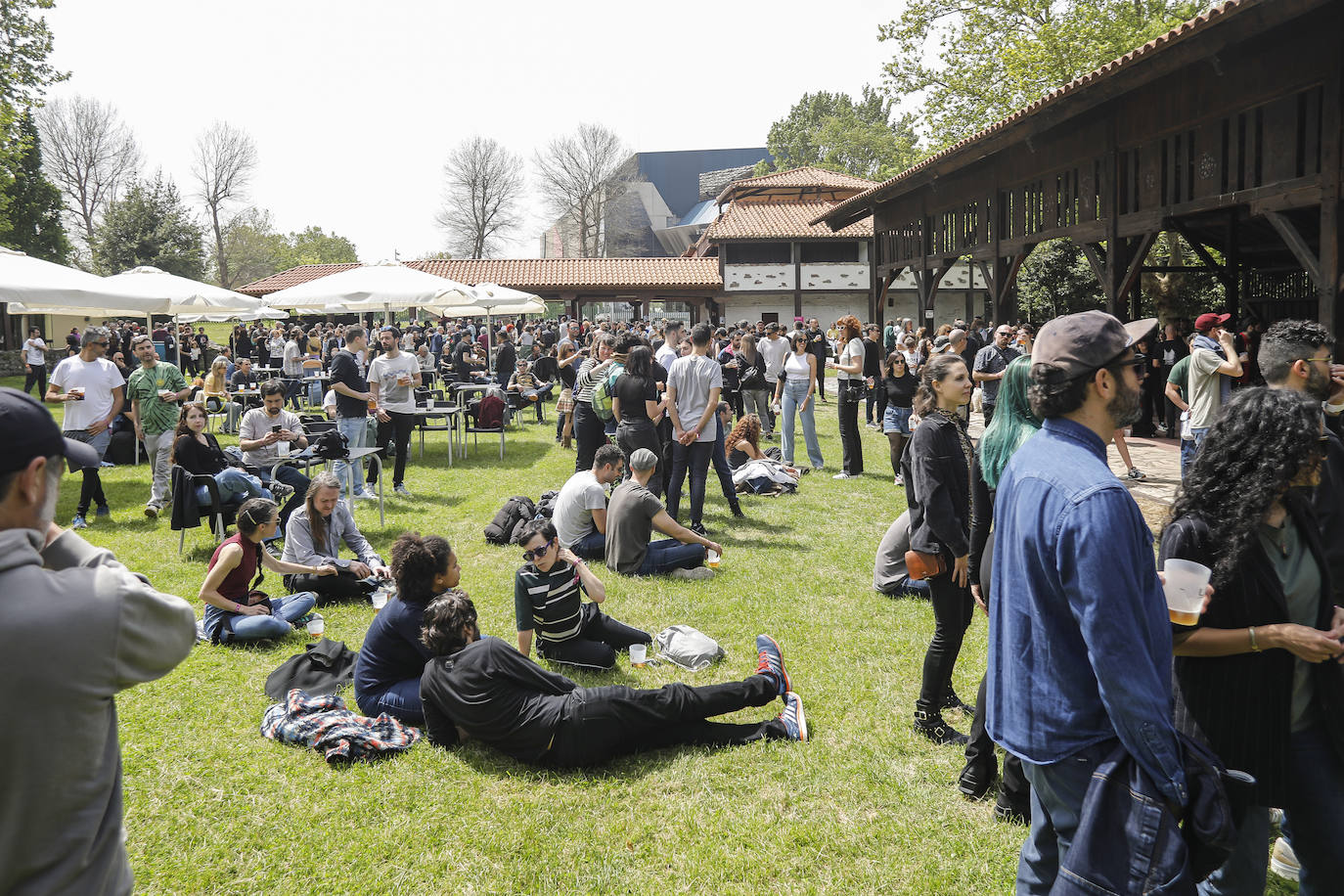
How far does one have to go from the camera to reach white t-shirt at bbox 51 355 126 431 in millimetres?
8773

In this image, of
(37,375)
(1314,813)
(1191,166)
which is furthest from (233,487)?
(37,375)

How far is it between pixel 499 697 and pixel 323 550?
10.7 feet

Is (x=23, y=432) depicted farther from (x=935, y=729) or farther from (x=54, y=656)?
(x=935, y=729)

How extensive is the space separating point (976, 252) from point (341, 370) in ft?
38.3

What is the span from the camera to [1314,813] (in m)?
2.34

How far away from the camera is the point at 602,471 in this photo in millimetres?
6699

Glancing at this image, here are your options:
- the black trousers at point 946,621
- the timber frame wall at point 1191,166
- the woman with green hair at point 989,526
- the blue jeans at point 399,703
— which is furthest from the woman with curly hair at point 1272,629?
the timber frame wall at point 1191,166

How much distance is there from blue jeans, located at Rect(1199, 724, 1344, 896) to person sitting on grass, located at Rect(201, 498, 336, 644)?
5.17 metres

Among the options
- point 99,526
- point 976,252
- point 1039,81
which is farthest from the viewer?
point 1039,81

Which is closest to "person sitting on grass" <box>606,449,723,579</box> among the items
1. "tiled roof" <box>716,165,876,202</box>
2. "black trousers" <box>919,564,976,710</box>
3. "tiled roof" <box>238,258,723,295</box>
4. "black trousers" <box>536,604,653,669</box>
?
"black trousers" <box>536,604,653,669</box>

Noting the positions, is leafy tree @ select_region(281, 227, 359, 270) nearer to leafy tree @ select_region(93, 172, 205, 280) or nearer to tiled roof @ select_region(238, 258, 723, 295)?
leafy tree @ select_region(93, 172, 205, 280)

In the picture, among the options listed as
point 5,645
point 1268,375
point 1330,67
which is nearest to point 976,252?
point 1330,67

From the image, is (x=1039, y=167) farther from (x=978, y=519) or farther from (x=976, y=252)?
(x=978, y=519)

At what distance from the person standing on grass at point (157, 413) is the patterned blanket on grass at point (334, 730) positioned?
5.44 metres
